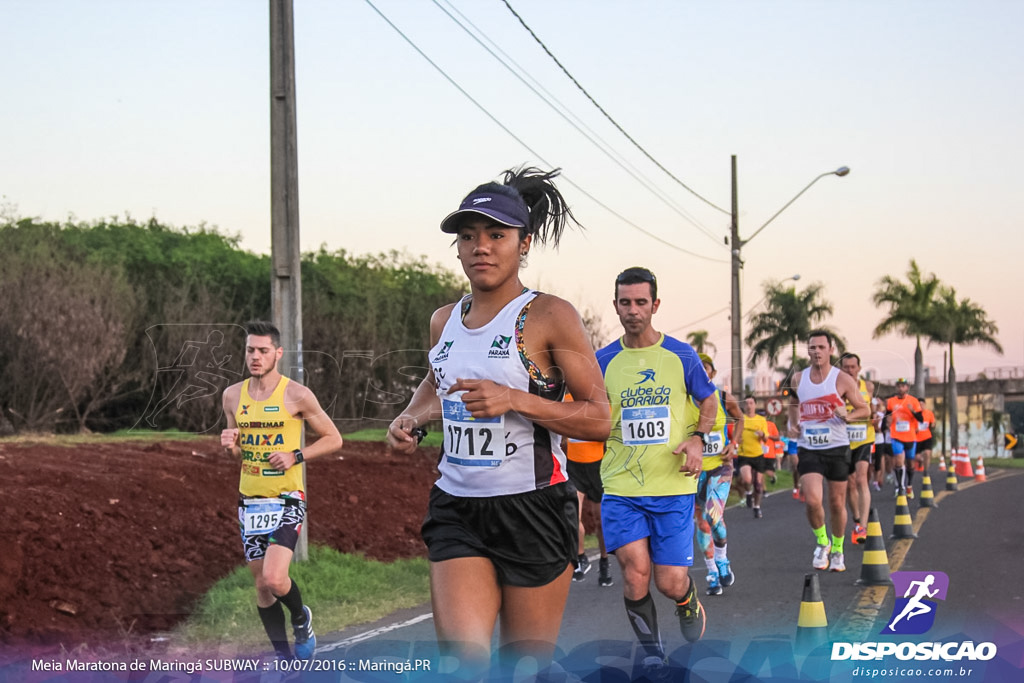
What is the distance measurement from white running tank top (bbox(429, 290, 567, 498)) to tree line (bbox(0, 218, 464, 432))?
391 cm

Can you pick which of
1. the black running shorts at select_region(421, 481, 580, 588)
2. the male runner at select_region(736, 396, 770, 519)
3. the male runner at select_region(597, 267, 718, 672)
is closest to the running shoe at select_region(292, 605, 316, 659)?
the male runner at select_region(597, 267, 718, 672)

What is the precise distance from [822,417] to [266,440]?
6071 millimetres

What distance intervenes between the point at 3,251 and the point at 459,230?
77.3 feet

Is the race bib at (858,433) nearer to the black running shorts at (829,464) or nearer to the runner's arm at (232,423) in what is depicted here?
the black running shorts at (829,464)

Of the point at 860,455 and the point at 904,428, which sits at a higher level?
the point at 904,428

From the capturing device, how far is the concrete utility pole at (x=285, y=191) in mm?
10180

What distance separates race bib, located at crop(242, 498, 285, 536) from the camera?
267 inches

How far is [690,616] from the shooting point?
6.71 m

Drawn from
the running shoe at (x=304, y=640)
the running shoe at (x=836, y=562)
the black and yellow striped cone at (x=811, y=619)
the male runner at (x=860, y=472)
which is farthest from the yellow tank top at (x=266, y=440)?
the male runner at (x=860, y=472)

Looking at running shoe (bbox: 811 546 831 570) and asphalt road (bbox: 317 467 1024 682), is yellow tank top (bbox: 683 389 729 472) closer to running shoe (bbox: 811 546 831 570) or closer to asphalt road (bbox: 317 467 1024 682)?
asphalt road (bbox: 317 467 1024 682)

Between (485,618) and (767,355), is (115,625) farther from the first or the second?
(767,355)

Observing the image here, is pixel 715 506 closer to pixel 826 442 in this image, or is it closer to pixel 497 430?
pixel 826 442

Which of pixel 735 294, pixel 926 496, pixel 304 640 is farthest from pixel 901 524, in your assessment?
pixel 735 294

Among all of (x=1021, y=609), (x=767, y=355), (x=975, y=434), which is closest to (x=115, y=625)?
(x=1021, y=609)
